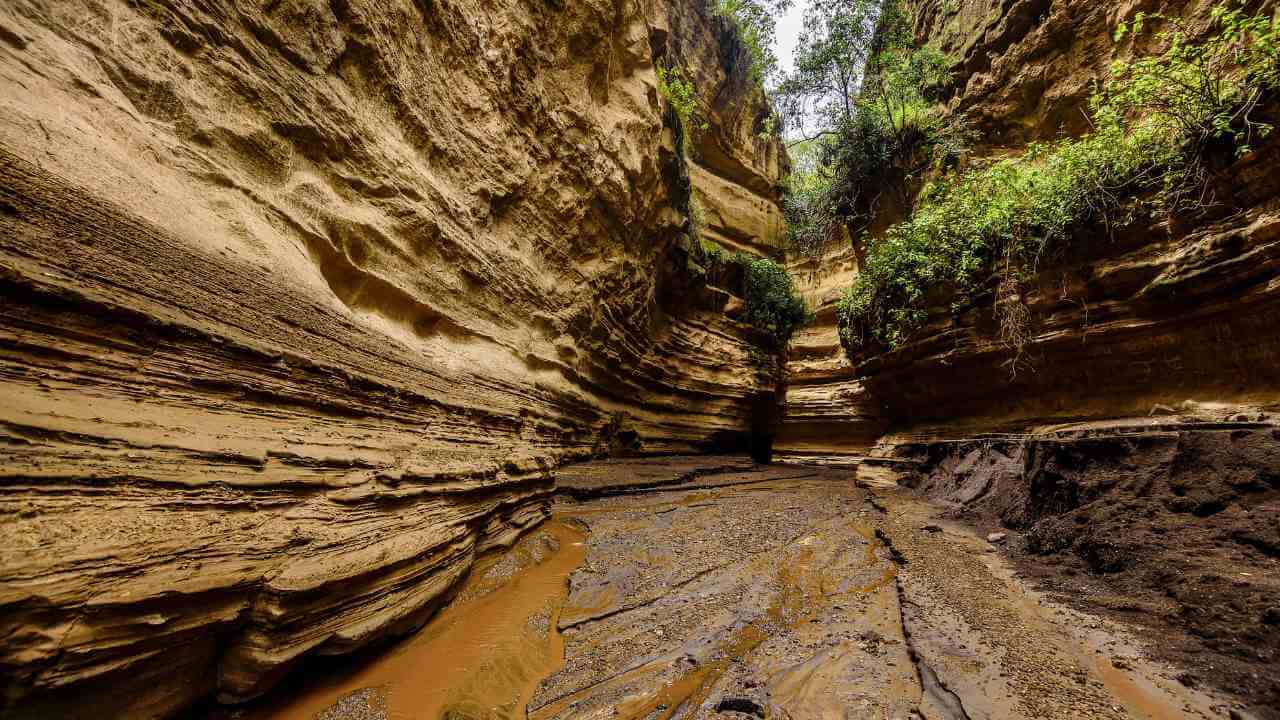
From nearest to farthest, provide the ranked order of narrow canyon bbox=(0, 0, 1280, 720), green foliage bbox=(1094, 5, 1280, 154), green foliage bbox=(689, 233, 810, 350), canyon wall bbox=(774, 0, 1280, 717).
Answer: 1. narrow canyon bbox=(0, 0, 1280, 720)
2. canyon wall bbox=(774, 0, 1280, 717)
3. green foliage bbox=(1094, 5, 1280, 154)
4. green foliage bbox=(689, 233, 810, 350)

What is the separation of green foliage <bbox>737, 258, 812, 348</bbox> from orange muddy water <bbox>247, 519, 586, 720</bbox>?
504 inches

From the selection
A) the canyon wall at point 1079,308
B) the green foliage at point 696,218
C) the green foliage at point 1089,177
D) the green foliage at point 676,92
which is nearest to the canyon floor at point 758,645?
the canyon wall at point 1079,308

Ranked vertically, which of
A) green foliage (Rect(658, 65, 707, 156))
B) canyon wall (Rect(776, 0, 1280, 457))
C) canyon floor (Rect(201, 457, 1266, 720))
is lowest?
canyon floor (Rect(201, 457, 1266, 720))

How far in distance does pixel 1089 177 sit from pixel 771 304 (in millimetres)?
9738

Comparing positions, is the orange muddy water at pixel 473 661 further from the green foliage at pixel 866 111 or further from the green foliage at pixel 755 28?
the green foliage at pixel 755 28

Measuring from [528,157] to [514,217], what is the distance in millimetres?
1140

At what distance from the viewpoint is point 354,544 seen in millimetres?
2725

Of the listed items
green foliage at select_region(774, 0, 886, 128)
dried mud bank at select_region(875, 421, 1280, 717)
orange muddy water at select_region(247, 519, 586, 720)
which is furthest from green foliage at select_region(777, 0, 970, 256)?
orange muddy water at select_region(247, 519, 586, 720)

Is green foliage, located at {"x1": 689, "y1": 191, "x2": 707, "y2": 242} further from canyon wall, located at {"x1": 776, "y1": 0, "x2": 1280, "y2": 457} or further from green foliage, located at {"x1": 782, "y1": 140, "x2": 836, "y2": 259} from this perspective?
canyon wall, located at {"x1": 776, "y1": 0, "x2": 1280, "y2": 457}

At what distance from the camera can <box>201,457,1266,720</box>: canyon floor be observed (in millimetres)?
2182

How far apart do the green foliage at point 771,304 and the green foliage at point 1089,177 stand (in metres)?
5.16

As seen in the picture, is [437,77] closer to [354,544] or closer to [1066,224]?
[354,544]

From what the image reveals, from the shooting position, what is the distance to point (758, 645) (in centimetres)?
280

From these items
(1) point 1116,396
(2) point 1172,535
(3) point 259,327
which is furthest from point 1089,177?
(3) point 259,327
